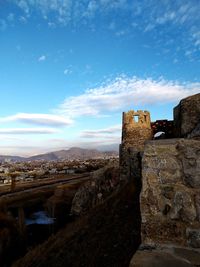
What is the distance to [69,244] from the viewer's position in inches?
312

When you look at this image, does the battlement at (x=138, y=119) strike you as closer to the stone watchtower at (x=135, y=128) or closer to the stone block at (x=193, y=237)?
the stone watchtower at (x=135, y=128)

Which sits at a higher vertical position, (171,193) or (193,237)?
(171,193)

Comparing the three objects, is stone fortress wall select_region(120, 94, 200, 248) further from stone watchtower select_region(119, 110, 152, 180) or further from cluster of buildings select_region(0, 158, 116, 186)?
stone watchtower select_region(119, 110, 152, 180)

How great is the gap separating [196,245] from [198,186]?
1.85 ft

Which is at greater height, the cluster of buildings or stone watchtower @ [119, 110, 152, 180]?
stone watchtower @ [119, 110, 152, 180]

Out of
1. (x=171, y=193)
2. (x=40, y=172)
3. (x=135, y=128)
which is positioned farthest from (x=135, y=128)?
(x=40, y=172)

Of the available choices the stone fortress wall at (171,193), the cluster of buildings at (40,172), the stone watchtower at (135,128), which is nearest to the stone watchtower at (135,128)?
the stone watchtower at (135,128)

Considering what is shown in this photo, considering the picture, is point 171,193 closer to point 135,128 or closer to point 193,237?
point 193,237

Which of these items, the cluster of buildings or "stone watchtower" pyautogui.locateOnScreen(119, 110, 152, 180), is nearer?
"stone watchtower" pyautogui.locateOnScreen(119, 110, 152, 180)

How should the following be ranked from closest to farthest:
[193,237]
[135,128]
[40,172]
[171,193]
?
1. [193,237]
2. [171,193]
3. [135,128]
4. [40,172]

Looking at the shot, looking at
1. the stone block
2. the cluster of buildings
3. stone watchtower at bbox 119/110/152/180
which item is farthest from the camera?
the cluster of buildings

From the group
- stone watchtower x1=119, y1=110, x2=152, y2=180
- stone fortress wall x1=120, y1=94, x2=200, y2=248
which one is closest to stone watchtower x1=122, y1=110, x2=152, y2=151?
stone watchtower x1=119, y1=110, x2=152, y2=180

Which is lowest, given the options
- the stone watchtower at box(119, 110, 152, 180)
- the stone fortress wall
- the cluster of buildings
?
the cluster of buildings

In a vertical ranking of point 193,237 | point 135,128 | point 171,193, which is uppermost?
point 135,128
